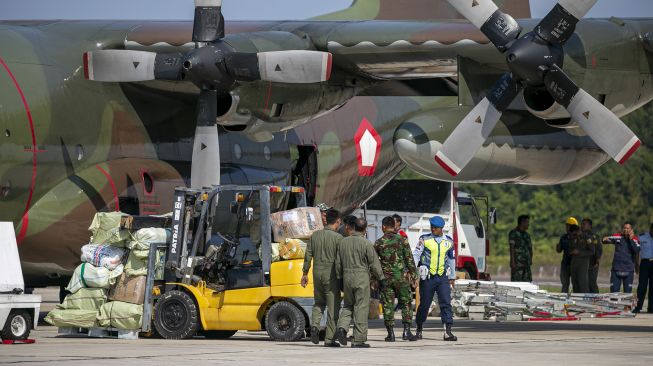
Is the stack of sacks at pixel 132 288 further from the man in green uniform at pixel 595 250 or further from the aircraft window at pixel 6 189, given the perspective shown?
the man in green uniform at pixel 595 250

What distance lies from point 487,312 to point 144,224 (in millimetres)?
7139

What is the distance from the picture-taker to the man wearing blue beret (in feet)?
45.8

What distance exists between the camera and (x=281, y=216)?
14734 millimetres

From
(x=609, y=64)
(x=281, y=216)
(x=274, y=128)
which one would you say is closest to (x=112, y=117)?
(x=274, y=128)

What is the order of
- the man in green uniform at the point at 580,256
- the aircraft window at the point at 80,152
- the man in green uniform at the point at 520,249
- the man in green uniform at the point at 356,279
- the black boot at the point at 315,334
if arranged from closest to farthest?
the man in green uniform at the point at 356,279, the black boot at the point at 315,334, the aircraft window at the point at 80,152, the man in green uniform at the point at 520,249, the man in green uniform at the point at 580,256

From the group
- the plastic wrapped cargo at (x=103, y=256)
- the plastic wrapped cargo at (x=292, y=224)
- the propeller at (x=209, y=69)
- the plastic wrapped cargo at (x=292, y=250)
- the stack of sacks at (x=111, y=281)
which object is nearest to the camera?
the plastic wrapped cargo at (x=292, y=250)

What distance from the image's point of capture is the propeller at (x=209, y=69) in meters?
16.2

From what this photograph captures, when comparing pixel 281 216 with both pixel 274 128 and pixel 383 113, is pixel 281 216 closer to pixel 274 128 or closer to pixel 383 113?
pixel 274 128

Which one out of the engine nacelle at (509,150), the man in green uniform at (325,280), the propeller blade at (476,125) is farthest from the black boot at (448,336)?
the engine nacelle at (509,150)

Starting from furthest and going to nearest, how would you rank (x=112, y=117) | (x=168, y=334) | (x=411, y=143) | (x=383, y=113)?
(x=383, y=113), (x=112, y=117), (x=411, y=143), (x=168, y=334)

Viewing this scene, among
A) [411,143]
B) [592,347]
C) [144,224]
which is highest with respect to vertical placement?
[411,143]

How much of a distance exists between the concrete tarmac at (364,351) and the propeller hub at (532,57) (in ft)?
10.9

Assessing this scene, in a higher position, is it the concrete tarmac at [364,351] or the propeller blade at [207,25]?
the propeller blade at [207,25]

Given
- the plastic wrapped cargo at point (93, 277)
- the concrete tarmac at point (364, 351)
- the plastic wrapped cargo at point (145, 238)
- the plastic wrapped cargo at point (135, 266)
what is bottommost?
the concrete tarmac at point (364, 351)
